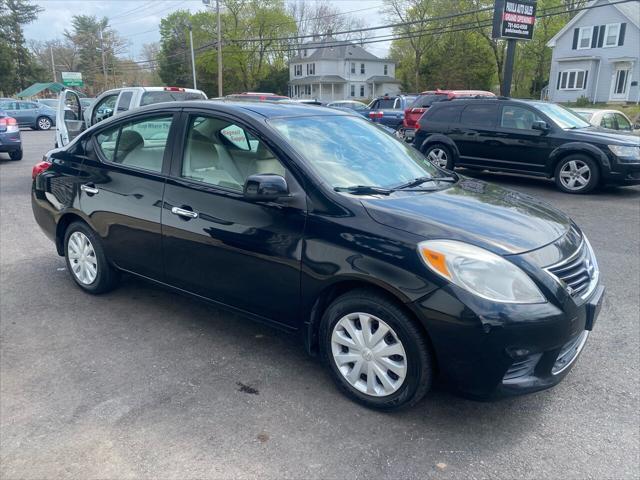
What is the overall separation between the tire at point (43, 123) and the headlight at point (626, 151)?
28.2 metres

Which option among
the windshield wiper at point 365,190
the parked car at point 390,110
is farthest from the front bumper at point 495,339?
→ the parked car at point 390,110

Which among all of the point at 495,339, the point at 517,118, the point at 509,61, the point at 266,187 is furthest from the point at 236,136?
the point at 509,61

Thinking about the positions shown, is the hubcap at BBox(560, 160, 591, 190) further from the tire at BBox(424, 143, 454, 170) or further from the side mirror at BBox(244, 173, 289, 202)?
the side mirror at BBox(244, 173, 289, 202)

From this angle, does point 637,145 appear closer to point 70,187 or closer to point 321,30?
point 70,187

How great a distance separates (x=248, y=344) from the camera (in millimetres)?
3885

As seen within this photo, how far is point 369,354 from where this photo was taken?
118 inches

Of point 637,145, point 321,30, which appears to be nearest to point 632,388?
point 637,145

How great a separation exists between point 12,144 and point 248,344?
12906 millimetres

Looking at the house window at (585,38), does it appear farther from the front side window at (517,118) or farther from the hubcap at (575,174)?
the hubcap at (575,174)

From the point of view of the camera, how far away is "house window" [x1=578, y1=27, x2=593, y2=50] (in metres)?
40.8

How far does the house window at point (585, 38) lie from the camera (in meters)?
40.8

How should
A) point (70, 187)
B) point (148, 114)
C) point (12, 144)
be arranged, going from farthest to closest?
1. point (12, 144)
2. point (70, 187)
3. point (148, 114)

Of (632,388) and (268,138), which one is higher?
(268,138)

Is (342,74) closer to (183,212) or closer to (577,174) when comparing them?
(577,174)
